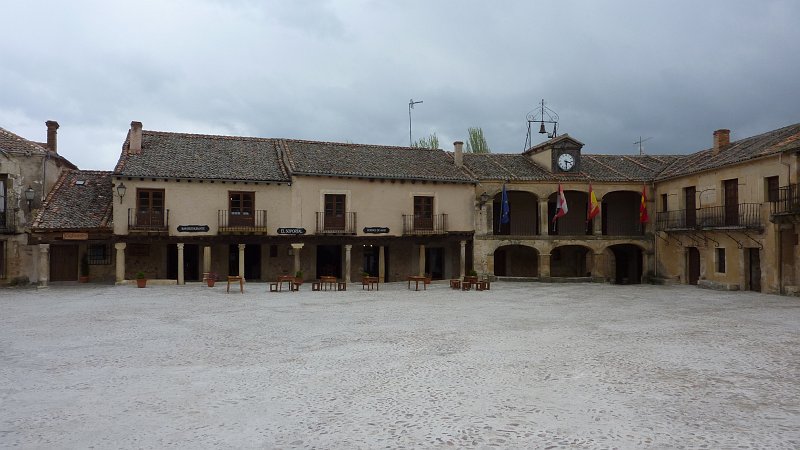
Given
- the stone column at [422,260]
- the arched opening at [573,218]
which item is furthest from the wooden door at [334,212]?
the arched opening at [573,218]

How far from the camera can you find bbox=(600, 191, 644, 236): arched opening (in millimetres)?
31781

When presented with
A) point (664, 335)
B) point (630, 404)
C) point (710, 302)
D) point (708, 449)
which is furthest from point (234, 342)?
point (710, 302)

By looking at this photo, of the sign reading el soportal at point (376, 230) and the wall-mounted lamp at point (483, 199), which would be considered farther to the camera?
the wall-mounted lamp at point (483, 199)

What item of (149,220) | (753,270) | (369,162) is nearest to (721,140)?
(753,270)

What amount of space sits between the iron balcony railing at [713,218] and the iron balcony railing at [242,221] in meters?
21.2

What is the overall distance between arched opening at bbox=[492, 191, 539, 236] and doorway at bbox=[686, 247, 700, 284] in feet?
26.3

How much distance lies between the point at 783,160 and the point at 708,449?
20.4 meters

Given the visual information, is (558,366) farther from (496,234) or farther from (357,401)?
(496,234)

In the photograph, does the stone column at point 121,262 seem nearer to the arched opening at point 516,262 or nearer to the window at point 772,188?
the arched opening at point 516,262

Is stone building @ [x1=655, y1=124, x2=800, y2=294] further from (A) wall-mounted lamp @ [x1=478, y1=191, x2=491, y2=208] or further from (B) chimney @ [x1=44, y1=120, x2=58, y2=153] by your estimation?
(B) chimney @ [x1=44, y1=120, x2=58, y2=153]

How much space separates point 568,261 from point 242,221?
19.7 m

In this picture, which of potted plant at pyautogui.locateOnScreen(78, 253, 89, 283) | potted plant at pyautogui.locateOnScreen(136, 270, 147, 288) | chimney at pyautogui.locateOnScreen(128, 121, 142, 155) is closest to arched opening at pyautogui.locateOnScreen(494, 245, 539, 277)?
potted plant at pyautogui.locateOnScreen(136, 270, 147, 288)

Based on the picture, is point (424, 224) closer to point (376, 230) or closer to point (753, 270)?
point (376, 230)

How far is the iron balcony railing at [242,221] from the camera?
25.2 m
